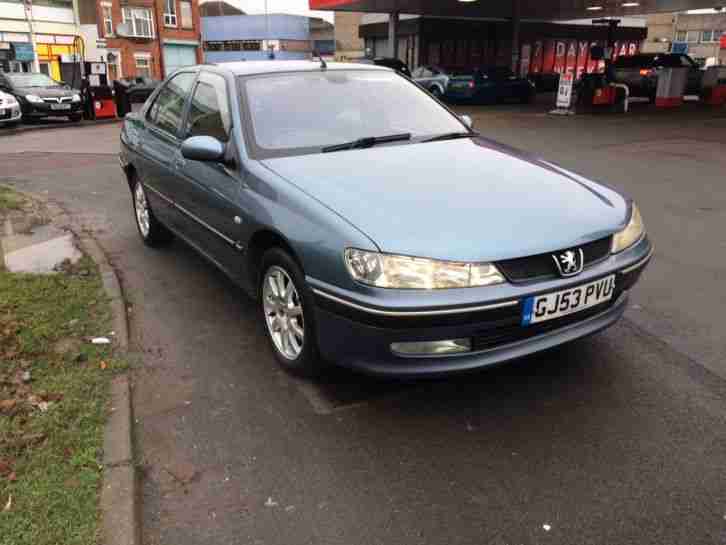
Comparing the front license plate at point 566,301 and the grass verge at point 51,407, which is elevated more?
the front license plate at point 566,301

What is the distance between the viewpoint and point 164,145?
4949 mm

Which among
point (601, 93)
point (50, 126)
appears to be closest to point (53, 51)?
point (50, 126)

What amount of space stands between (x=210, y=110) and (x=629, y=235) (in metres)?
2.76

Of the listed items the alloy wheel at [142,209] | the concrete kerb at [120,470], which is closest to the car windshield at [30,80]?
the alloy wheel at [142,209]

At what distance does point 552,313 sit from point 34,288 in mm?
3738

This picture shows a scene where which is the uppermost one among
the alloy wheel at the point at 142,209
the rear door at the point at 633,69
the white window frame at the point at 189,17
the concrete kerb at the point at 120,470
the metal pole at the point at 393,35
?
the white window frame at the point at 189,17

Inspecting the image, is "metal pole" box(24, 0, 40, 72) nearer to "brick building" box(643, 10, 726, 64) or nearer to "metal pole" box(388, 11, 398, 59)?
"metal pole" box(388, 11, 398, 59)

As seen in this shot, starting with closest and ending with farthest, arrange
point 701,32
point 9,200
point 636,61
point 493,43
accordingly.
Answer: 1. point 9,200
2. point 636,61
3. point 493,43
4. point 701,32

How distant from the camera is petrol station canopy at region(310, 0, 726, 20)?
23219 millimetres

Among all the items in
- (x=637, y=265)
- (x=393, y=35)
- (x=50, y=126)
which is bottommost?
(x=50, y=126)

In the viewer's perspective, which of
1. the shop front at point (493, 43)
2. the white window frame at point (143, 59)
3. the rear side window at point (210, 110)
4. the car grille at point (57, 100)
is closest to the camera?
the rear side window at point (210, 110)

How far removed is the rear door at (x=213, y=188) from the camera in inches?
148

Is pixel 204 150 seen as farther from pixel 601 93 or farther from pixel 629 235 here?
pixel 601 93

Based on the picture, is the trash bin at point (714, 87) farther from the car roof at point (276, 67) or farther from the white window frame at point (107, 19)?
the white window frame at point (107, 19)
